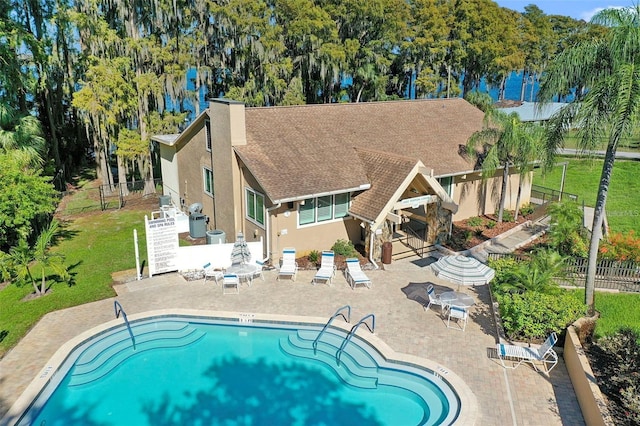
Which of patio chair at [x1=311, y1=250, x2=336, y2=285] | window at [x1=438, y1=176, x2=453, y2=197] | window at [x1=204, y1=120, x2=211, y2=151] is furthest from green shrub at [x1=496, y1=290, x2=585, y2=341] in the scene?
window at [x1=204, y1=120, x2=211, y2=151]

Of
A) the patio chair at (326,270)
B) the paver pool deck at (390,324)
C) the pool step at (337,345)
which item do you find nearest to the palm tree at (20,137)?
the paver pool deck at (390,324)

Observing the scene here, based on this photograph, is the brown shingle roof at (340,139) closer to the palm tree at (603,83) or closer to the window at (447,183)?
the window at (447,183)

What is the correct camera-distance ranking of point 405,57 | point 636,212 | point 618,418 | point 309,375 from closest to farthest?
point 618,418 < point 309,375 < point 636,212 < point 405,57

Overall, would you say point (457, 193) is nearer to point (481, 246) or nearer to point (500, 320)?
point (481, 246)

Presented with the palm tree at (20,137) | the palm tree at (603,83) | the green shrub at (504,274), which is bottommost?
the green shrub at (504,274)

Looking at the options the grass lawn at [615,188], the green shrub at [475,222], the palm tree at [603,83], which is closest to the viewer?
the palm tree at [603,83]

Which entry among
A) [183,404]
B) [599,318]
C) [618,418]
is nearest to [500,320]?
[599,318]

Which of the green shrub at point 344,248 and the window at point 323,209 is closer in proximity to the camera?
the window at point 323,209
